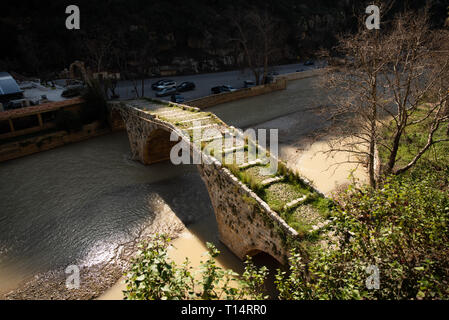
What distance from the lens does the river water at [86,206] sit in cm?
1450

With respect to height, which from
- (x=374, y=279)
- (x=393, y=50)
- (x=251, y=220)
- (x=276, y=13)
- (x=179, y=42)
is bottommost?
(x=251, y=220)

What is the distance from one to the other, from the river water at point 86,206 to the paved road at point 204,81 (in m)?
11.0

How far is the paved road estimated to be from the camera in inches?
1415

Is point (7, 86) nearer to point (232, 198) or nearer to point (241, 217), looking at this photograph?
point (232, 198)

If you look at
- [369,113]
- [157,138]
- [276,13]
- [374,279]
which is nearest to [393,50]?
[369,113]

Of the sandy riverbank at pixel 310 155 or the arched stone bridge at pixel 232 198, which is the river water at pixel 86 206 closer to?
the arched stone bridge at pixel 232 198

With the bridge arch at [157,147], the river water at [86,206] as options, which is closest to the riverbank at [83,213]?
the river water at [86,206]

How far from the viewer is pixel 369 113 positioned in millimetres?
14062

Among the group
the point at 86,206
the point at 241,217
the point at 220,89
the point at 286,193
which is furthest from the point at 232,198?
the point at 220,89

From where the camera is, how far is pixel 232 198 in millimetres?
12484

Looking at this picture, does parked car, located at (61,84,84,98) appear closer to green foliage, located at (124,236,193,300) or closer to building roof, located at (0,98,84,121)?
building roof, located at (0,98,84,121)

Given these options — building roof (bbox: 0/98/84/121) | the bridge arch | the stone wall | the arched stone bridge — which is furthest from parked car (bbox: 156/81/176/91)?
the stone wall
